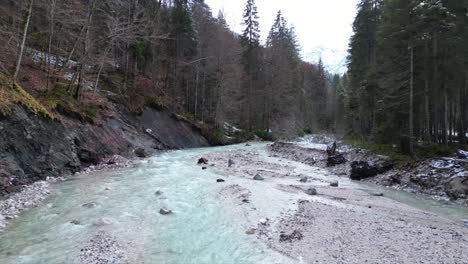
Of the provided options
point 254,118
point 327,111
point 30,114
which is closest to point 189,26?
point 254,118

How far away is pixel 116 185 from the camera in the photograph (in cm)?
1188

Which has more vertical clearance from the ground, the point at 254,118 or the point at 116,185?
the point at 254,118

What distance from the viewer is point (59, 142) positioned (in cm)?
1380

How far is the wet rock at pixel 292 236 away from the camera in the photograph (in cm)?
712

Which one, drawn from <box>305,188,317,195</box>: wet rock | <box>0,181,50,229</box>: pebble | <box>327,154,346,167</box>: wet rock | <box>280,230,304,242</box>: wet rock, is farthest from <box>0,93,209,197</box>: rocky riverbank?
<box>327,154,346,167</box>: wet rock

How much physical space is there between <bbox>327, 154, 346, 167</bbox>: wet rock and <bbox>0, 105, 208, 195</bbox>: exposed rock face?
12716 mm

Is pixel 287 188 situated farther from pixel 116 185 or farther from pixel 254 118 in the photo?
pixel 254 118

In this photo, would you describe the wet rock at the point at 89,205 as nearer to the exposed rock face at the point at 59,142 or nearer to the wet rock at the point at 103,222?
the wet rock at the point at 103,222

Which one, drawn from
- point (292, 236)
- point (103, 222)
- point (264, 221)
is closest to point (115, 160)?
point (103, 222)

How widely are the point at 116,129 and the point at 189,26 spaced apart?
20975 millimetres

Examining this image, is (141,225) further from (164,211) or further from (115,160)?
(115,160)

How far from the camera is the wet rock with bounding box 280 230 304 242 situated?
712cm

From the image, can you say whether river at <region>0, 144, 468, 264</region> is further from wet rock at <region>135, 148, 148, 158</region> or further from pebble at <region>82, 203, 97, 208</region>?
wet rock at <region>135, 148, 148, 158</region>

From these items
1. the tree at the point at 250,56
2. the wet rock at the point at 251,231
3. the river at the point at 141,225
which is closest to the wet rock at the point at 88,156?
the river at the point at 141,225
